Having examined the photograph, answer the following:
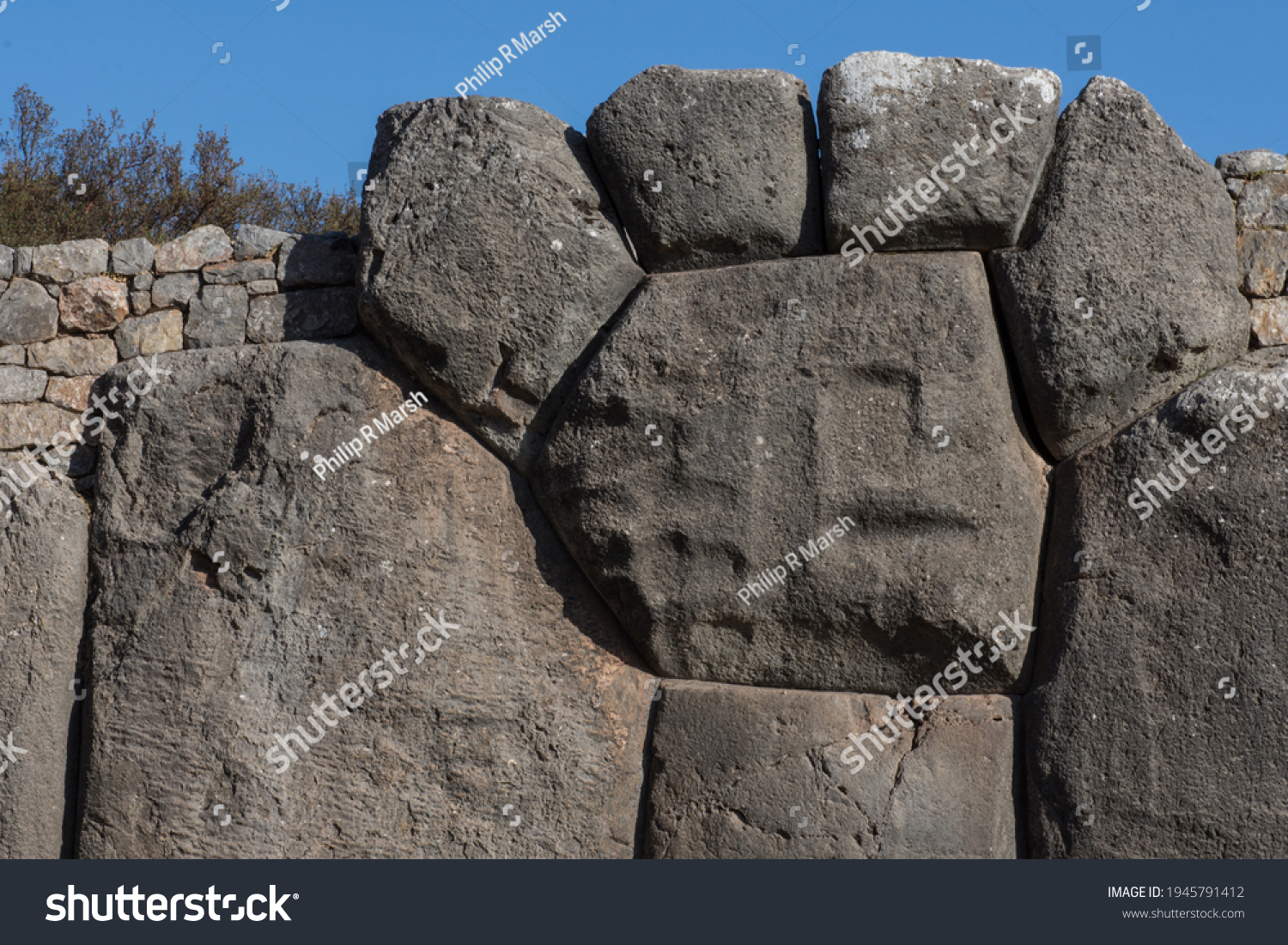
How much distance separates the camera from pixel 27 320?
12.7 ft

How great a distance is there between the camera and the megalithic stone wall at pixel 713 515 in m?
3.19

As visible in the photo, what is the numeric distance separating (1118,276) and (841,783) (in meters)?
1.71

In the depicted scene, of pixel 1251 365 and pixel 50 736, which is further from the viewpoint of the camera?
pixel 50 736

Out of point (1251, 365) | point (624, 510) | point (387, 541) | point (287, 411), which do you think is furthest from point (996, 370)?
point (287, 411)

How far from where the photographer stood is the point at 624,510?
340cm

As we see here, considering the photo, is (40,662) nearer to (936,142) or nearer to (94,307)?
(94,307)

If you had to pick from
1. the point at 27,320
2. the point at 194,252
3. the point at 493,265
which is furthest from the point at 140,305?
the point at 493,265

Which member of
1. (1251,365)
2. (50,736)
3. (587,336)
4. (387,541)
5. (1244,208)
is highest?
(1244,208)

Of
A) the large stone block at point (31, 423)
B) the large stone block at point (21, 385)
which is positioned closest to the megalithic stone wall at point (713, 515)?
the large stone block at point (31, 423)

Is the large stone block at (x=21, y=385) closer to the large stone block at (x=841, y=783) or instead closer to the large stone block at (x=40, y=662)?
the large stone block at (x=40, y=662)

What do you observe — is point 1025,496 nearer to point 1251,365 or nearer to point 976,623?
point 976,623

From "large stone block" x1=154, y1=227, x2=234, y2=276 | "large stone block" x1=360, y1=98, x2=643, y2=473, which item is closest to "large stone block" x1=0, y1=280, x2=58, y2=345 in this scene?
"large stone block" x1=154, y1=227, x2=234, y2=276

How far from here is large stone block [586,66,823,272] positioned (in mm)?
3418
